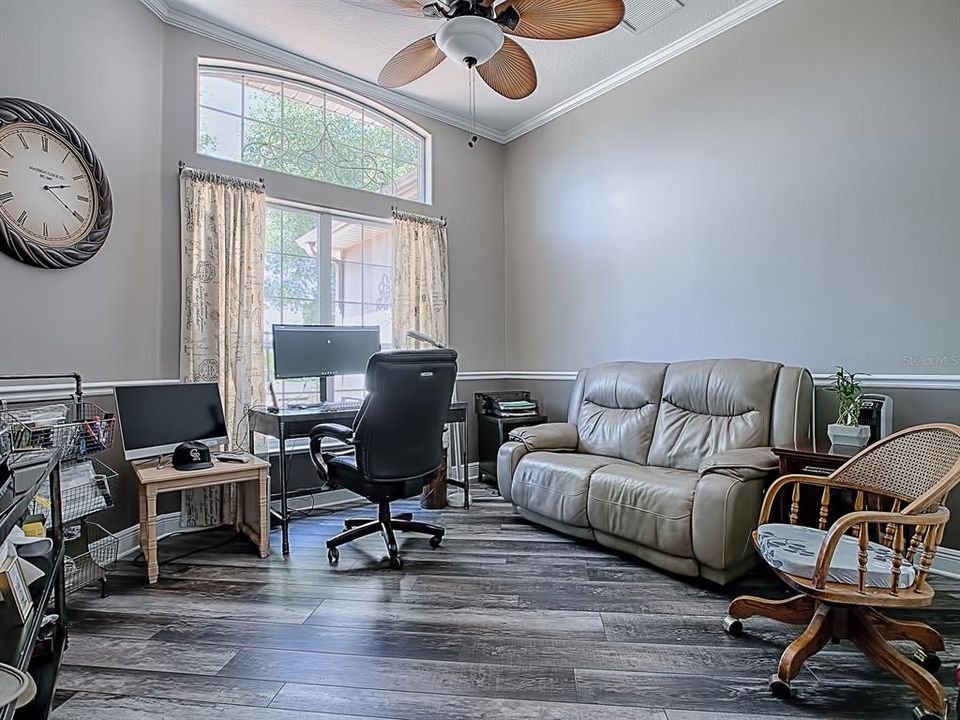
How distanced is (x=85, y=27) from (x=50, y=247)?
1.18 meters

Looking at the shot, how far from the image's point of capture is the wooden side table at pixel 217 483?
253 centimetres

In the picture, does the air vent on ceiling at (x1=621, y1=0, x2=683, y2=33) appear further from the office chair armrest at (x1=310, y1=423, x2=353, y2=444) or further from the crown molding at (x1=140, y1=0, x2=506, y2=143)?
the office chair armrest at (x1=310, y1=423, x2=353, y2=444)

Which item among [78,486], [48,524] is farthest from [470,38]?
[48,524]

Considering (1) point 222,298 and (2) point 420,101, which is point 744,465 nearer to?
(1) point 222,298

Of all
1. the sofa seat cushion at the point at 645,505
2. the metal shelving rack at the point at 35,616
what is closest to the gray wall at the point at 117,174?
the metal shelving rack at the point at 35,616

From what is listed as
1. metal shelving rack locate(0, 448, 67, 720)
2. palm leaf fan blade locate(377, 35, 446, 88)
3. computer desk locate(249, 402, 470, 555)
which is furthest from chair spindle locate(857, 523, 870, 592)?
palm leaf fan blade locate(377, 35, 446, 88)

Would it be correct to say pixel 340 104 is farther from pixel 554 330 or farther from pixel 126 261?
pixel 554 330

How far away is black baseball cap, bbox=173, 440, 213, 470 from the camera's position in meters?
2.73

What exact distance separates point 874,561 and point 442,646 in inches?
59.2

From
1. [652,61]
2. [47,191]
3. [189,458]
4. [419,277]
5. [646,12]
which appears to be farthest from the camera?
[419,277]

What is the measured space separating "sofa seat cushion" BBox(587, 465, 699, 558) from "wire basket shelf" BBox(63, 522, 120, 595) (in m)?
2.42

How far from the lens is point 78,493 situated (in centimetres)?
228

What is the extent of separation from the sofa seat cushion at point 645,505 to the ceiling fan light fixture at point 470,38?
6.97 ft

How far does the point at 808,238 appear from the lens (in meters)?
2.97
